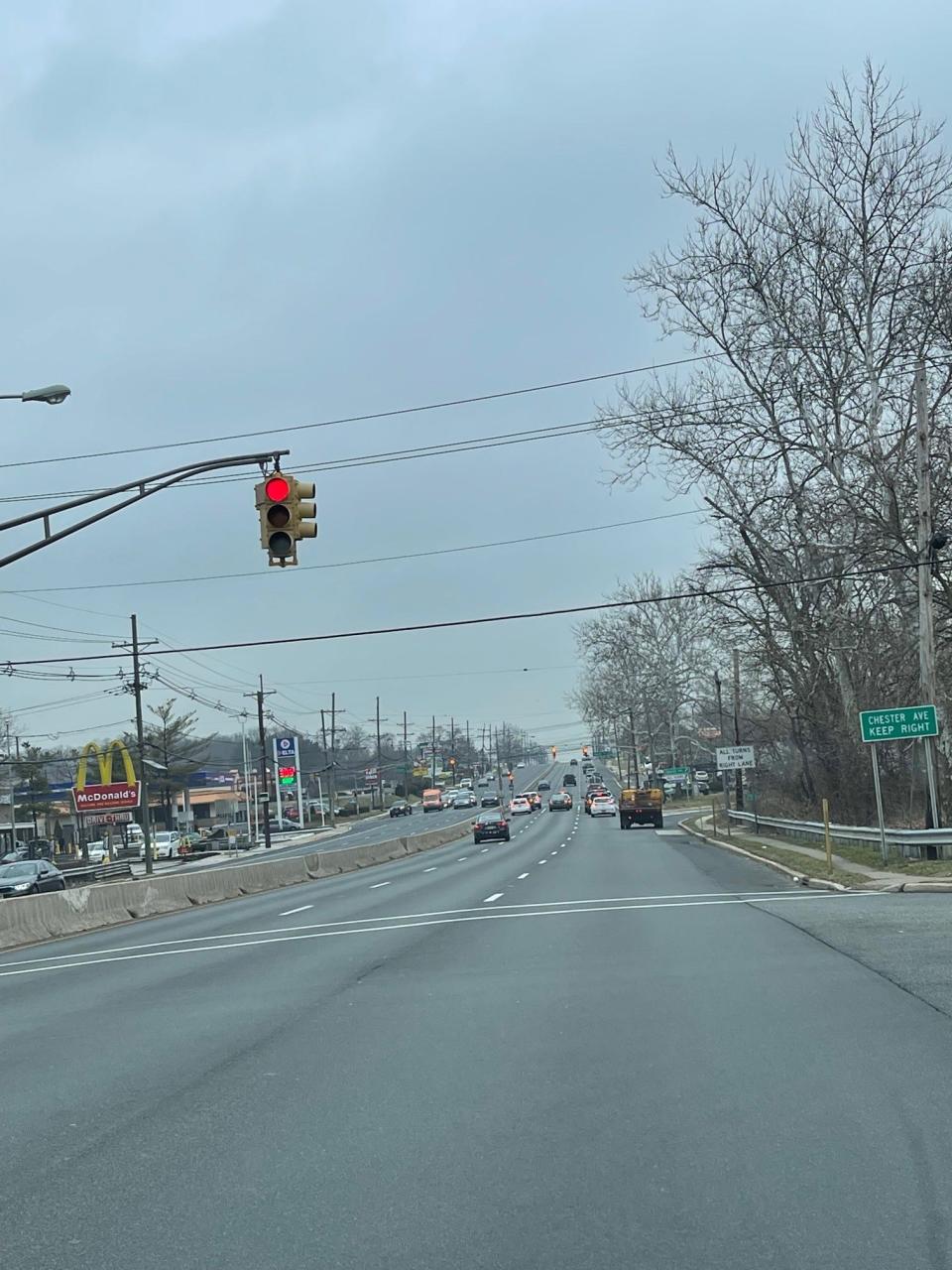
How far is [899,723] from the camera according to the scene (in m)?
28.7

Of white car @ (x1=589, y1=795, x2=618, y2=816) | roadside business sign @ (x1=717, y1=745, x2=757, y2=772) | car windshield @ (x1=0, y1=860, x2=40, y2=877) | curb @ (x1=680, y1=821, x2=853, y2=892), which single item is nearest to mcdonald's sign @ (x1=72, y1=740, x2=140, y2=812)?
car windshield @ (x1=0, y1=860, x2=40, y2=877)

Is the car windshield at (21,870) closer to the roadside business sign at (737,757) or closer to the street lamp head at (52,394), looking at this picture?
the roadside business sign at (737,757)

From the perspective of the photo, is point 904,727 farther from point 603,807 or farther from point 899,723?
point 603,807

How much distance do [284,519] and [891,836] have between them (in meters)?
19.4

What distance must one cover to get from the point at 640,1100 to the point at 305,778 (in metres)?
178

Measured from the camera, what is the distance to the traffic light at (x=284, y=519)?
17.4 meters

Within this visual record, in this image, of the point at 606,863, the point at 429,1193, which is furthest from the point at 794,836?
the point at 429,1193

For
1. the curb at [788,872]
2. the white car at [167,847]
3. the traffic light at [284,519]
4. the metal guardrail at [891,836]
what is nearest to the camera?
the traffic light at [284,519]

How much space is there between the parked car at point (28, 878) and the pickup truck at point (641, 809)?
33008 mm

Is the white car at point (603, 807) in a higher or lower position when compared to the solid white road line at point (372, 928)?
lower

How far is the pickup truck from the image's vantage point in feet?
234

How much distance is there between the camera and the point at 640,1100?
846 centimetres

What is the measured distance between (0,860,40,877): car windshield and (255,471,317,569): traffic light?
30.3 metres

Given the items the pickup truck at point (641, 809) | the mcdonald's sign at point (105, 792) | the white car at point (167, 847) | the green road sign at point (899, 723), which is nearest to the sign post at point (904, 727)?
the green road sign at point (899, 723)
